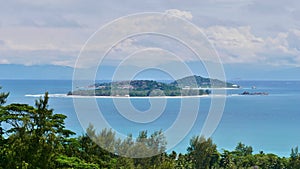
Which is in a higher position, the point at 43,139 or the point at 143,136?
the point at 143,136

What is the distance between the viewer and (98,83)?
25.0 ft

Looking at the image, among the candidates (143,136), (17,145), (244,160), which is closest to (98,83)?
(17,145)

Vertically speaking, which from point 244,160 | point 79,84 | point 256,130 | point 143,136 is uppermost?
point 256,130

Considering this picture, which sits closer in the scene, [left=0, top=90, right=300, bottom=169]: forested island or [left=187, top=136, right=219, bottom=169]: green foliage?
[left=0, top=90, right=300, bottom=169]: forested island

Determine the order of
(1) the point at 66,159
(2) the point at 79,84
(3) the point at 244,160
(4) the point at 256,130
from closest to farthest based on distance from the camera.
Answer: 1. (1) the point at 66,159
2. (2) the point at 79,84
3. (3) the point at 244,160
4. (4) the point at 256,130

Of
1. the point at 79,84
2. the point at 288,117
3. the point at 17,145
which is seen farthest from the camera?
the point at 288,117

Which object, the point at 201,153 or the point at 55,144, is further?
the point at 201,153

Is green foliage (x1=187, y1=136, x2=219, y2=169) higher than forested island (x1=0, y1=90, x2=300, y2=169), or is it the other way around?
green foliage (x1=187, y1=136, x2=219, y2=169)

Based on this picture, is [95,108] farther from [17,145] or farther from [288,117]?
[288,117]

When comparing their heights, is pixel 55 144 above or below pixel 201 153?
below

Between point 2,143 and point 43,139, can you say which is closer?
point 43,139

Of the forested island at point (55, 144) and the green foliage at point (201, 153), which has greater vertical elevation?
the green foliage at point (201, 153)

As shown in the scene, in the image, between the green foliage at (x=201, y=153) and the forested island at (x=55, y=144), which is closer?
the forested island at (x=55, y=144)

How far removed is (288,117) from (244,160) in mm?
32215
